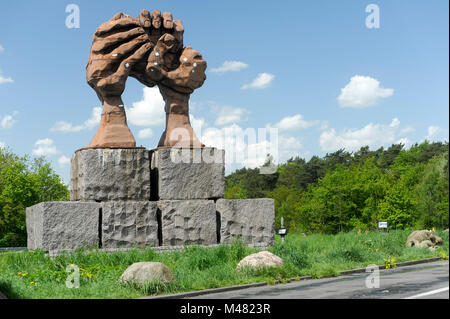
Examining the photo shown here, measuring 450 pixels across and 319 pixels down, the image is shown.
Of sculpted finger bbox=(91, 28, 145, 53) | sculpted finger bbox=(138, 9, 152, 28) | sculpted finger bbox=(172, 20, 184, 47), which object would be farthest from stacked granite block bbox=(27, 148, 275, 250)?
sculpted finger bbox=(138, 9, 152, 28)

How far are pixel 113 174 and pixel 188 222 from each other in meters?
1.95

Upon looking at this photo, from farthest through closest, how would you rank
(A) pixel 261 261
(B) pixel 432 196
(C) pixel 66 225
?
(C) pixel 66 225, (A) pixel 261 261, (B) pixel 432 196

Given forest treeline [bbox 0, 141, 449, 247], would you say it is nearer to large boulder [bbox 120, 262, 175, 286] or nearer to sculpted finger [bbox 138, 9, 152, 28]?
large boulder [bbox 120, 262, 175, 286]

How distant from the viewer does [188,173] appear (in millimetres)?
11930

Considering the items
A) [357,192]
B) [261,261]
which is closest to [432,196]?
[261,261]

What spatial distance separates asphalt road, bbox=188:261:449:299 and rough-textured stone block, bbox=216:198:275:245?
97.0 inches

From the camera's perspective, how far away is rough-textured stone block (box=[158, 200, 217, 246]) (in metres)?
11.6

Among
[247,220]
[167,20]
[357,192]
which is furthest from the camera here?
[357,192]

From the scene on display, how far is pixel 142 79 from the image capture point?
1286cm

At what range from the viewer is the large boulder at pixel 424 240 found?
16062 mm

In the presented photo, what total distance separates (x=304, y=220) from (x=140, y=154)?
3884 cm

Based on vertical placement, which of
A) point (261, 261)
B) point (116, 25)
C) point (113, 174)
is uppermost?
point (116, 25)

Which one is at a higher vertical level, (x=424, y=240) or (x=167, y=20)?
(x=167, y=20)

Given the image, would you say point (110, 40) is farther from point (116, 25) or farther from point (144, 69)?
point (144, 69)
